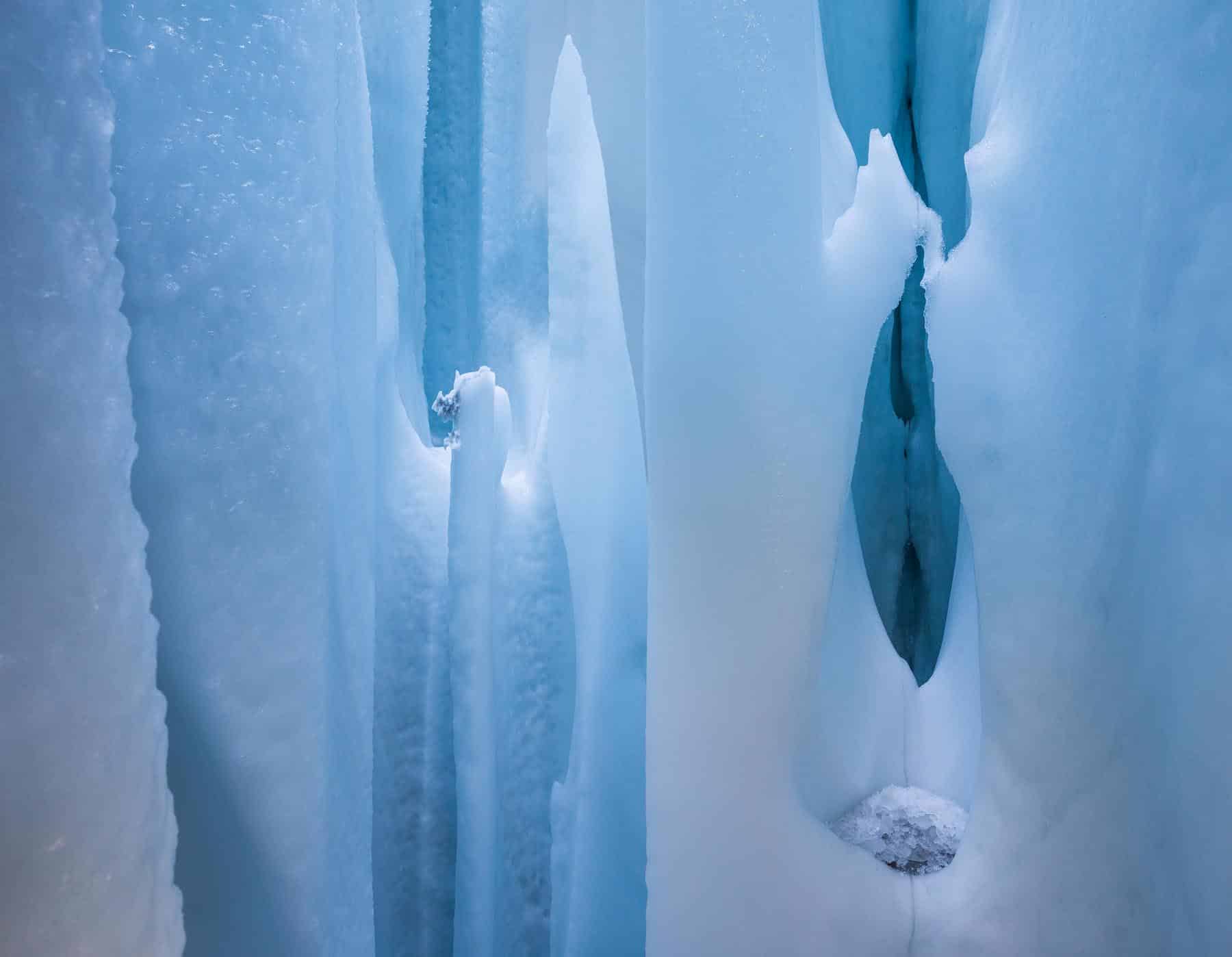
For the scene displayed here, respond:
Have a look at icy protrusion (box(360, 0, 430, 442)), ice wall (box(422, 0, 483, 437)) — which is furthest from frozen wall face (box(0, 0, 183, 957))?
ice wall (box(422, 0, 483, 437))

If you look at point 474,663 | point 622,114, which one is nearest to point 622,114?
point 622,114

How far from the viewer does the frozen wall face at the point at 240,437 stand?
790 mm

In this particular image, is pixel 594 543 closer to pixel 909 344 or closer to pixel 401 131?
pixel 401 131

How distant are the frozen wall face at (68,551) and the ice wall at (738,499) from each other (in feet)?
2.02

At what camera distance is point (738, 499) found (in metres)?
1.12

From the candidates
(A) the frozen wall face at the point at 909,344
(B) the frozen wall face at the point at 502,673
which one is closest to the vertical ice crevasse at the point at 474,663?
(B) the frozen wall face at the point at 502,673

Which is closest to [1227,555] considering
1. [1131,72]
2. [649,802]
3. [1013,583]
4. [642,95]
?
[1013,583]

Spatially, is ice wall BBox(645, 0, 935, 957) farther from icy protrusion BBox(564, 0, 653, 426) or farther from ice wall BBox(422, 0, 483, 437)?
ice wall BBox(422, 0, 483, 437)

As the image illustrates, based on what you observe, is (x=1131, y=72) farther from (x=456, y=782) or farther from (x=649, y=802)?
(x=456, y=782)

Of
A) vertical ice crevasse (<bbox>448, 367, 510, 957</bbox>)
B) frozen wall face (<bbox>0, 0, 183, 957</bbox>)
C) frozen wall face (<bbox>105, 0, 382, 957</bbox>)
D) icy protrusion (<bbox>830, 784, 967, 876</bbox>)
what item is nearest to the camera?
frozen wall face (<bbox>0, 0, 183, 957</bbox>)

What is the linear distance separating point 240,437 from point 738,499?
0.60 metres

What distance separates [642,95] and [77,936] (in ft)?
5.12

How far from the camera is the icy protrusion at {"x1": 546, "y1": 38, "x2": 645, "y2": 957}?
1.38 meters

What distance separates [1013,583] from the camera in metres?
1.08
